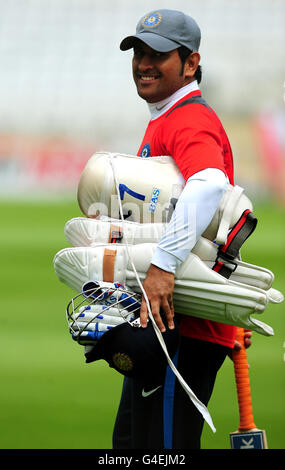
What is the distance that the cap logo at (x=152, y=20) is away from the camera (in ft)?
6.38

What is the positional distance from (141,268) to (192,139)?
0.34 meters

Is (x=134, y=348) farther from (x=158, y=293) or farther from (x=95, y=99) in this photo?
(x=95, y=99)

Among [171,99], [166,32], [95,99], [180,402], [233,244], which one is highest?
[95,99]

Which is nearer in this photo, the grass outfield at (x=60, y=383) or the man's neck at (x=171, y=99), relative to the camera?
the man's neck at (x=171, y=99)

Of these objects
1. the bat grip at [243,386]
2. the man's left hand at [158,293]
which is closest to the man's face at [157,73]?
the man's left hand at [158,293]

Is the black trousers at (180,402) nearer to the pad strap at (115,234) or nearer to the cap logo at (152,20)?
the pad strap at (115,234)

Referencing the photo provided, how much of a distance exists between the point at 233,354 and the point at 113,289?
0.59 metres

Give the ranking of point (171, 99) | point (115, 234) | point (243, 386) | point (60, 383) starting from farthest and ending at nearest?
point (60, 383) → point (243, 386) → point (171, 99) → point (115, 234)

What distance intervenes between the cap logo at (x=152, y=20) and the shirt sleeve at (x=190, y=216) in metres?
0.45

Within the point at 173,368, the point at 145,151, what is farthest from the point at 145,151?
the point at 173,368

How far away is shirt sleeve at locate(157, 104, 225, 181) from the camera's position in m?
1.79

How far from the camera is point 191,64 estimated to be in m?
1.99

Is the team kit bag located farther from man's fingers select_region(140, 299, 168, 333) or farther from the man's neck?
the man's neck
